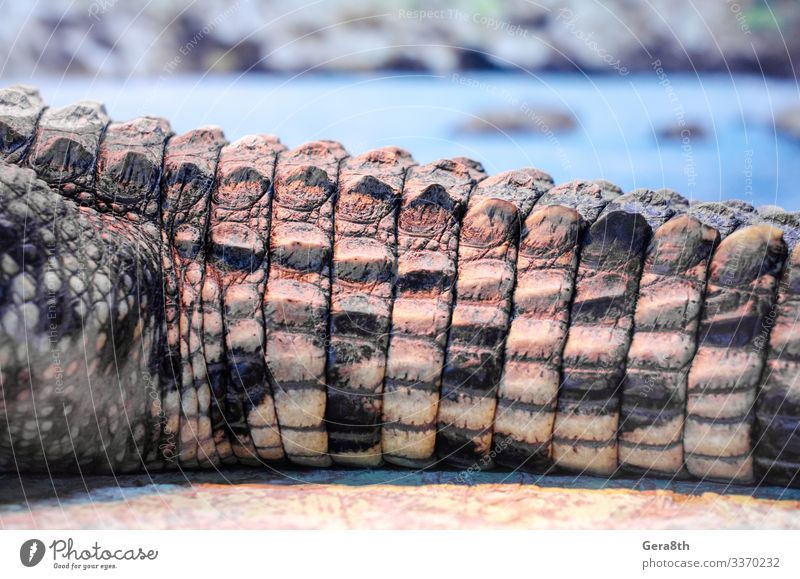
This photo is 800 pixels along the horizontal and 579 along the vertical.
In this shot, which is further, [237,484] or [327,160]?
[327,160]

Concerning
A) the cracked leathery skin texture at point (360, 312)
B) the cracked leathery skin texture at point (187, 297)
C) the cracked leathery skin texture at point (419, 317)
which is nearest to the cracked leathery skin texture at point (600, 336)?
the cracked leathery skin texture at point (419, 317)

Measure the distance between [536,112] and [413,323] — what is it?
670 mm

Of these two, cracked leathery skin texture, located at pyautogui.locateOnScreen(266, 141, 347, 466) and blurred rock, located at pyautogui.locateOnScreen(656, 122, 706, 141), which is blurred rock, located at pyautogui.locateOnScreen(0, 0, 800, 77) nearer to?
blurred rock, located at pyautogui.locateOnScreen(656, 122, 706, 141)

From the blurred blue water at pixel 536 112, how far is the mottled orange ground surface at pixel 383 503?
721mm

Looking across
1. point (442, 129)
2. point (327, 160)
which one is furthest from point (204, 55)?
point (442, 129)

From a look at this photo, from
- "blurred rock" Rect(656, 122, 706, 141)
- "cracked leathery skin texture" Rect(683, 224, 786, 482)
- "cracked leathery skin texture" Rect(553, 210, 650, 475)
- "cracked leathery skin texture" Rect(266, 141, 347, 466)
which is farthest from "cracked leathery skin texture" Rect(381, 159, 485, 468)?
"blurred rock" Rect(656, 122, 706, 141)

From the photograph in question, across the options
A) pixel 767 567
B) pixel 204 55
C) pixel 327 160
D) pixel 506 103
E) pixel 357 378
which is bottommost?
pixel 767 567

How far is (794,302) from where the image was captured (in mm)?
1422

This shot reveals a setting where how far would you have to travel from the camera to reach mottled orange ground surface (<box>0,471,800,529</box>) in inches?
50.0

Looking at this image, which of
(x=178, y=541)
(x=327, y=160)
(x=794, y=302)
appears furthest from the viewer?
(x=327, y=160)

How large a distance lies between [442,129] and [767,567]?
3.84 feet

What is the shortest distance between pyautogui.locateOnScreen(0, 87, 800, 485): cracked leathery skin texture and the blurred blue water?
9.7 inches

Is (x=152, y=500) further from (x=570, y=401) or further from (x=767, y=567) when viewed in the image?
(x=767, y=567)

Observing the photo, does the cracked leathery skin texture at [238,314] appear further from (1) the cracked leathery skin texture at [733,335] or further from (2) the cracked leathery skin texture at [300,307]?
(1) the cracked leathery skin texture at [733,335]
